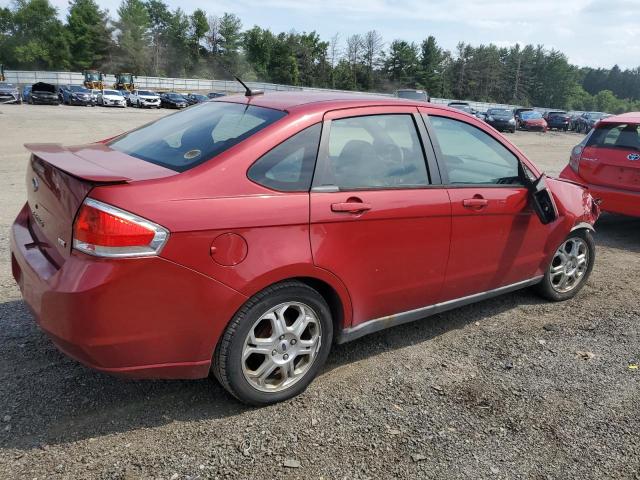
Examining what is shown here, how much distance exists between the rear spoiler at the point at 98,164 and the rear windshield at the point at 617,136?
6.16 m

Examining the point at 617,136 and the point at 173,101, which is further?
the point at 173,101

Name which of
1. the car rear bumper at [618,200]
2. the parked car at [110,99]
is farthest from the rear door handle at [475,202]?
the parked car at [110,99]

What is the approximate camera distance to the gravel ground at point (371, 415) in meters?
2.59

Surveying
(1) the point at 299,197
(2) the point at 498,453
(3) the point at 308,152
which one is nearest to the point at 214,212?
(1) the point at 299,197

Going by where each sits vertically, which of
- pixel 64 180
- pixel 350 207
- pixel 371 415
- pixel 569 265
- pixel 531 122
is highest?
pixel 64 180

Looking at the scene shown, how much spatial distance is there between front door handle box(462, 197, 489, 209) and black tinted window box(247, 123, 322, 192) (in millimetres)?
1180

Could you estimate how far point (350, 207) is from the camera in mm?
3029

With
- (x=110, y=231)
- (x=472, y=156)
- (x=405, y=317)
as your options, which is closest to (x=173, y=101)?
(x=472, y=156)

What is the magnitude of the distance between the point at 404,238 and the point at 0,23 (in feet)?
371

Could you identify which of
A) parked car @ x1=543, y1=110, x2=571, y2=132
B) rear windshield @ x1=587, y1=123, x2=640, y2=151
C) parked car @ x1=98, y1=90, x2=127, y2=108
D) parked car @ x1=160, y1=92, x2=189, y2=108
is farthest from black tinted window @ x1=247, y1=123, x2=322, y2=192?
parked car @ x1=160, y1=92, x2=189, y2=108

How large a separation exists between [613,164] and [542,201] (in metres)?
3.34

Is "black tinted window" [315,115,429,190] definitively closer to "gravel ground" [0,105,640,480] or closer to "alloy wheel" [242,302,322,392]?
"alloy wheel" [242,302,322,392]

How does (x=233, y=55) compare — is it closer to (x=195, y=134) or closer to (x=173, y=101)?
(x=173, y=101)

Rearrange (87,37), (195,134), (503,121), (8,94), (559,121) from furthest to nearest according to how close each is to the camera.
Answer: (87,37) < (559,121) < (8,94) < (503,121) < (195,134)
